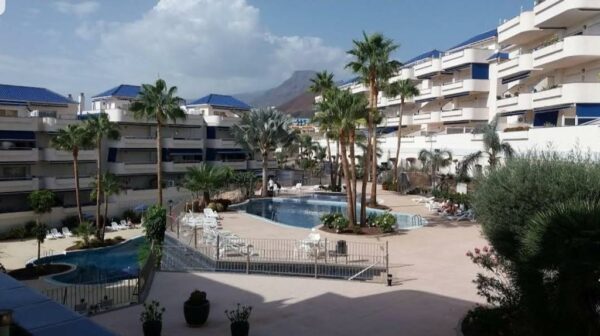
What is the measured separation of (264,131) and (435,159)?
15.5m

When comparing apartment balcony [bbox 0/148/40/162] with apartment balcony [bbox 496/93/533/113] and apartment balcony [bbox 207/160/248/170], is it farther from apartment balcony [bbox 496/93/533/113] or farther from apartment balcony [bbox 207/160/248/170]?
apartment balcony [bbox 496/93/533/113]

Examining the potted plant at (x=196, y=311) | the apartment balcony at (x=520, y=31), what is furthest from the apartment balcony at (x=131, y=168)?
the potted plant at (x=196, y=311)

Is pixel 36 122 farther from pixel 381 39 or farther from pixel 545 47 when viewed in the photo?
pixel 545 47

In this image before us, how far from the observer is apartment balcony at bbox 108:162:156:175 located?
49.2 metres

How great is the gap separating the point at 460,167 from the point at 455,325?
90.2 feet

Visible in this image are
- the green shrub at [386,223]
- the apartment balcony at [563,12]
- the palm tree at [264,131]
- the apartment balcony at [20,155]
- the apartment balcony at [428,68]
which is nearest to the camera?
the green shrub at [386,223]

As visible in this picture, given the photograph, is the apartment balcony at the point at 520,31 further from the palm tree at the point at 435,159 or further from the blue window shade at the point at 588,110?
the palm tree at the point at 435,159

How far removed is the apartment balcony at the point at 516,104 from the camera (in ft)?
119

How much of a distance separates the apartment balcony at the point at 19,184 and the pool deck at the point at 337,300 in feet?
95.1

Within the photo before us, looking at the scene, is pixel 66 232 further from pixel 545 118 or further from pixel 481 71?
pixel 481 71

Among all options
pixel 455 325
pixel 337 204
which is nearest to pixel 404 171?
pixel 337 204

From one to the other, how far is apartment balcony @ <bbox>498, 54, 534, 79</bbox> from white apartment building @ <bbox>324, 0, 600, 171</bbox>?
0.24 ft

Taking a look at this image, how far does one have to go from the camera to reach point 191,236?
2542cm

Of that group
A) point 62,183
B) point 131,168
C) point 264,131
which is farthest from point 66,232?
point 264,131
